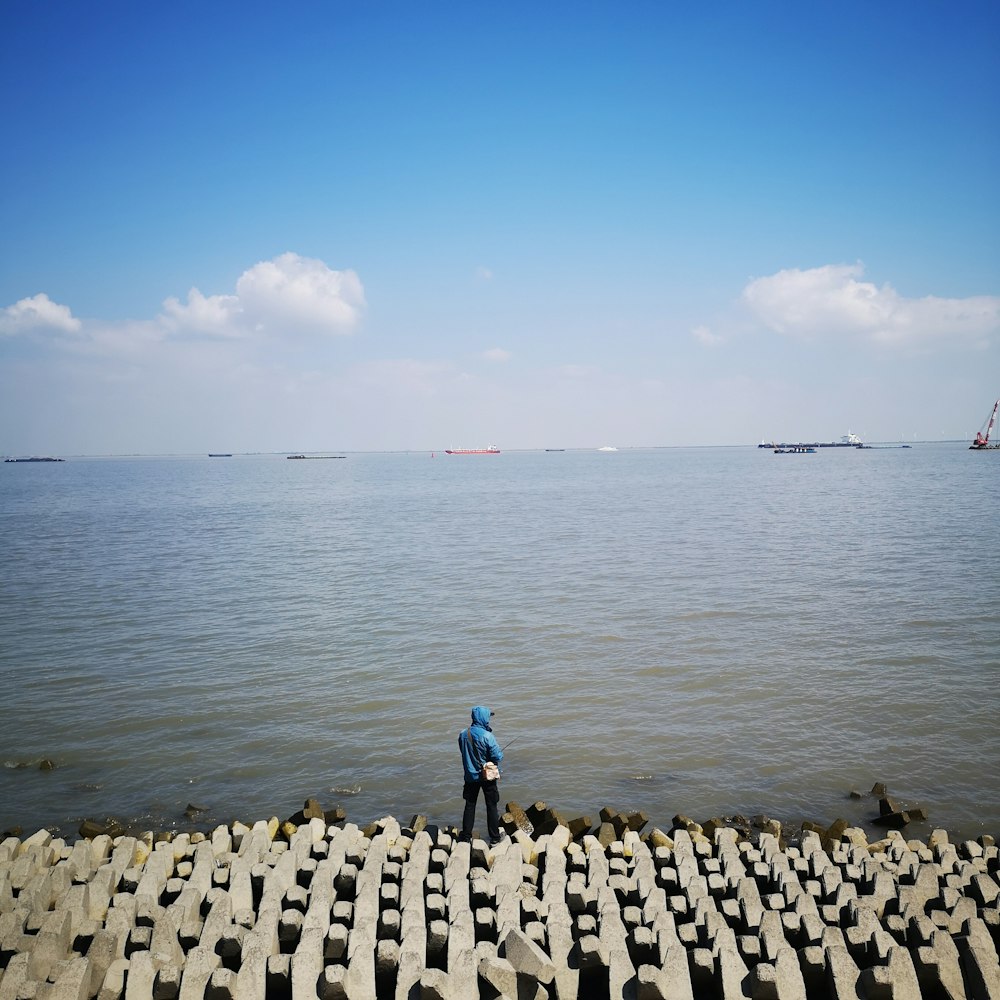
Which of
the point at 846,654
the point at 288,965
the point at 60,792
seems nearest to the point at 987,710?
the point at 846,654

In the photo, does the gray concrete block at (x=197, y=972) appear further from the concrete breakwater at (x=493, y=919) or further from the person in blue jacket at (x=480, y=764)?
the person in blue jacket at (x=480, y=764)

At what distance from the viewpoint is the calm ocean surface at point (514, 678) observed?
13.0 metres

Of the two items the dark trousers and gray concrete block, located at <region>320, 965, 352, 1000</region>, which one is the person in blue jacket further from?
gray concrete block, located at <region>320, 965, 352, 1000</region>

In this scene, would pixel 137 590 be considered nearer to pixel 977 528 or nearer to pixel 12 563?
pixel 12 563

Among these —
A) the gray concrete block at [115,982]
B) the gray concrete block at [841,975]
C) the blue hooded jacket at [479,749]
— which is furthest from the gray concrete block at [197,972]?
the gray concrete block at [841,975]

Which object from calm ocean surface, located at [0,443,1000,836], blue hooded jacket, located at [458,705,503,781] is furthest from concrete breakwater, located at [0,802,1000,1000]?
calm ocean surface, located at [0,443,1000,836]

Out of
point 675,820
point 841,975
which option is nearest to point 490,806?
point 675,820

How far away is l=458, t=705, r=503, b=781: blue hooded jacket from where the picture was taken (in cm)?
1027

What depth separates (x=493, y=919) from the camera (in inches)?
286

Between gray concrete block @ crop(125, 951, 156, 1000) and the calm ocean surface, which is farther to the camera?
the calm ocean surface

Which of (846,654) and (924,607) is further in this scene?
(924,607)

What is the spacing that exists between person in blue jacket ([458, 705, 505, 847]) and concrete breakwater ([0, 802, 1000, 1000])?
2.85 ft

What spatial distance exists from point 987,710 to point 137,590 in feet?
99.9

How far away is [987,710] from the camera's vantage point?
52.3 ft
